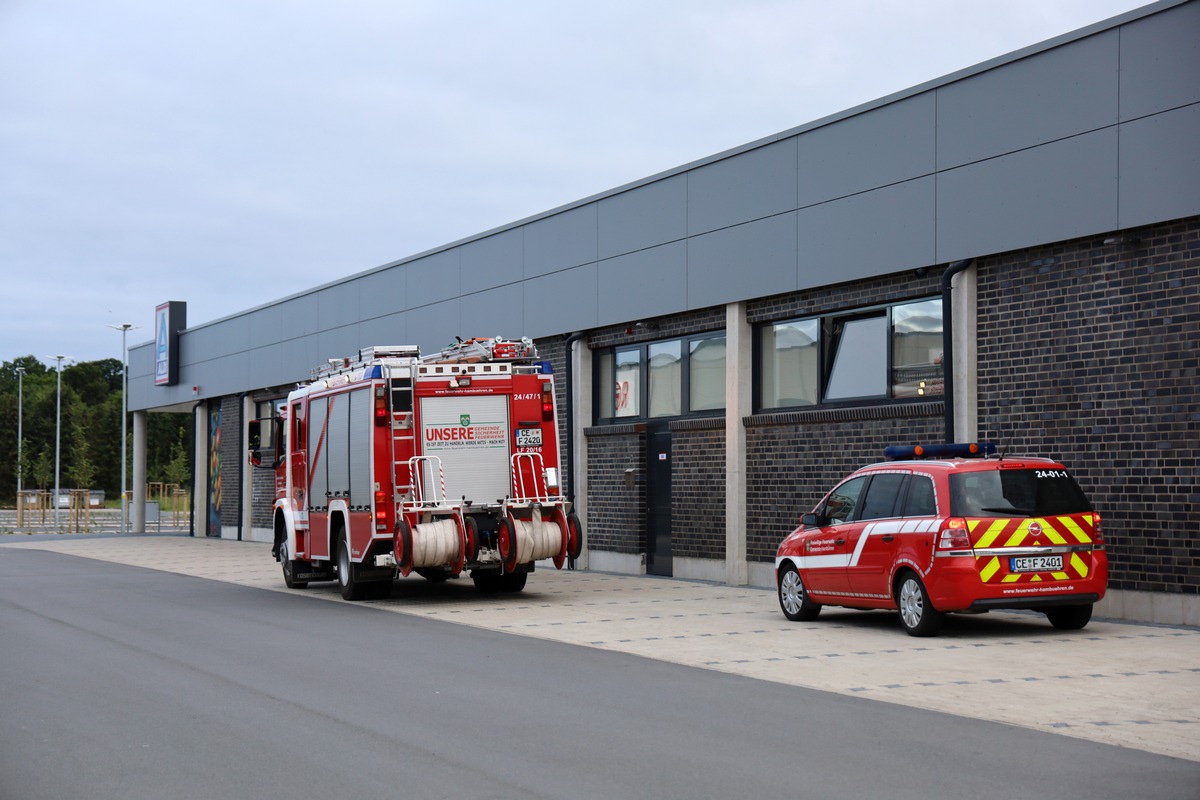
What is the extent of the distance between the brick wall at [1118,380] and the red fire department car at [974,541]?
1472 millimetres

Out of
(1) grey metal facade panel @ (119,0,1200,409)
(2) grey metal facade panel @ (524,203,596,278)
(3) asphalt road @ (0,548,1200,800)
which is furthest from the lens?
(2) grey metal facade panel @ (524,203,596,278)

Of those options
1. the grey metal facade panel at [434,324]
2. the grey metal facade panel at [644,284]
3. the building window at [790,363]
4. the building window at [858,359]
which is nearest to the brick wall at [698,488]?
the building window at [790,363]

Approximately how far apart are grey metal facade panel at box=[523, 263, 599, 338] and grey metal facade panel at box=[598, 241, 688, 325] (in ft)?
1.22

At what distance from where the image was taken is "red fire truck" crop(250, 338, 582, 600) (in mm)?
17828

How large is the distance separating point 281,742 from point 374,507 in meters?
9.91

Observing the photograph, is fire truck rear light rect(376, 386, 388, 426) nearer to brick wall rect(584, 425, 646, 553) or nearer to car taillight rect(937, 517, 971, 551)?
brick wall rect(584, 425, 646, 553)

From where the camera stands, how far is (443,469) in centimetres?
1811

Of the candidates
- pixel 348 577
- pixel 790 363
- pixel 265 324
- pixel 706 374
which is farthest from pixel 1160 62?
pixel 265 324

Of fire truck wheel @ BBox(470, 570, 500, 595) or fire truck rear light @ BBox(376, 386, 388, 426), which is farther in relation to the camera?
fire truck wheel @ BBox(470, 570, 500, 595)

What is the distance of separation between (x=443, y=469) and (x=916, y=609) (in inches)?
285

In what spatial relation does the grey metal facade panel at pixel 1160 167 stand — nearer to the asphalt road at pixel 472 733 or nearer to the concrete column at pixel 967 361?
the concrete column at pixel 967 361

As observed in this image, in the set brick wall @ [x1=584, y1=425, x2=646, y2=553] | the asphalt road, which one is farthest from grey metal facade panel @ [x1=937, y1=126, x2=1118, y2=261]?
brick wall @ [x1=584, y1=425, x2=646, y2=553]

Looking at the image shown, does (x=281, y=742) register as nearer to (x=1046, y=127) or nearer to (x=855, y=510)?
(x=855, y=510)

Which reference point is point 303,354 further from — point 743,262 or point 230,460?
point 743,262
